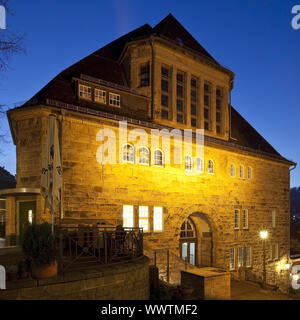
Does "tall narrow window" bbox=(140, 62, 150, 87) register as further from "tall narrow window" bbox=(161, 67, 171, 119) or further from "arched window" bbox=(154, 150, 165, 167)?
"arched window" bbox=(154, 150, 165, 167)

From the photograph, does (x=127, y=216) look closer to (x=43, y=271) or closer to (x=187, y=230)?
(x=187, y=230)

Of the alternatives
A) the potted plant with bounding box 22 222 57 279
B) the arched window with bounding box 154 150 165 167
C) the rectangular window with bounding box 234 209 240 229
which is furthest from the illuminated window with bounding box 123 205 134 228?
the rectangular window with bounding box 234 209 240 229

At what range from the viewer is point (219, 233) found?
1984 centimetres

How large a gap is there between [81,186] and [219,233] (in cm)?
1035

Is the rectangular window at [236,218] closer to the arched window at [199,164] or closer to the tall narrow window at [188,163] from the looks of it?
the arched window at [199,164]

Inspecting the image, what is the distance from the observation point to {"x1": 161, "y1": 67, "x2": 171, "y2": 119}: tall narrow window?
61.8 ft

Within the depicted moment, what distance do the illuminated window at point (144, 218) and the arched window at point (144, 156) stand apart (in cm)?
241

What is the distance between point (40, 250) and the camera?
21.2 ft

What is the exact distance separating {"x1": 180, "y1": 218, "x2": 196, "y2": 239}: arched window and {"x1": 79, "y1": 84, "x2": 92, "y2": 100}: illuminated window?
975cm

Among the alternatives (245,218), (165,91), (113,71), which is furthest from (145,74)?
(245,218)

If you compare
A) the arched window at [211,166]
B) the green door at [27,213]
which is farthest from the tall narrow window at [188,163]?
the green door at [27,213]

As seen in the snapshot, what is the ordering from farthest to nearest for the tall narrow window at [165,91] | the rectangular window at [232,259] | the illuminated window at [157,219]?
the rectangular window at [232,259] → the tall narrow window at [165,91] → the illuminated window at [157,219]

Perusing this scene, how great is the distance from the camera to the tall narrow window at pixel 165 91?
1884 centimetres

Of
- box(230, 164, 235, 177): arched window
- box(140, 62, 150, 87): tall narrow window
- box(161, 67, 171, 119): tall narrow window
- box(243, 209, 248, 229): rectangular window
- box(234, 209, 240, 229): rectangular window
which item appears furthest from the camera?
box(243, 209, 248, 229): rectangular window
